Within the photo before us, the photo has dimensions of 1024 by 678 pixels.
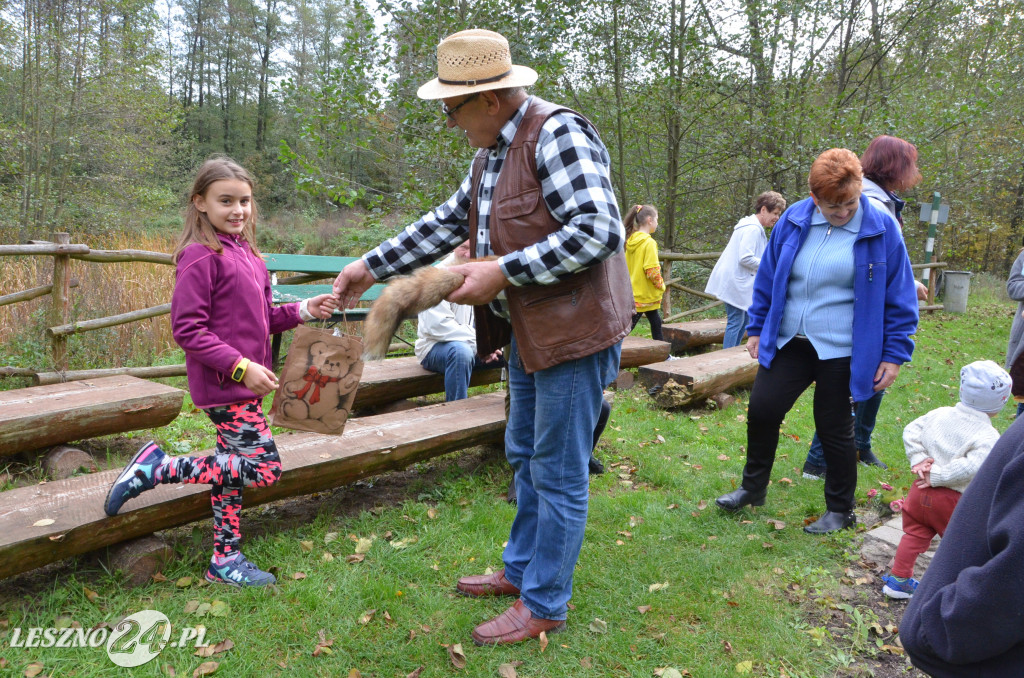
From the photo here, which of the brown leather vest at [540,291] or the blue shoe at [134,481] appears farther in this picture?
the blue shoe at [134,481]

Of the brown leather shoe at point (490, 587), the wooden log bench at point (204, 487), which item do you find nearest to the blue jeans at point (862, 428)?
the wooden log bench at point (204, 487)

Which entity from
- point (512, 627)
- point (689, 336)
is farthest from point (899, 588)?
point (689, 336)

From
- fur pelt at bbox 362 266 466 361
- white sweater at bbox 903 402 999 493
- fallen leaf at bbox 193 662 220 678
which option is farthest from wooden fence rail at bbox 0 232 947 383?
white sweater at bbox 903 402 999 493

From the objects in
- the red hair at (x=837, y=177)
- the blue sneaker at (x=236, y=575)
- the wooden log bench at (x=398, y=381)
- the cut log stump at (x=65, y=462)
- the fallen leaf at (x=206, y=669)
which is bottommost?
the fallen leaf at (x=206, y=669)

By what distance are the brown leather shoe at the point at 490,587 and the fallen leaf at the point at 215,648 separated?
0.96m

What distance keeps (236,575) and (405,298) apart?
166 cm

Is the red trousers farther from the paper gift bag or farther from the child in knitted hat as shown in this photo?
the paper gift bag

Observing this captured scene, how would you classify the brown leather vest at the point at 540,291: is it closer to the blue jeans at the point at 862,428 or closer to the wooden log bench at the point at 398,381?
the wooden log bench at the point at 398,381

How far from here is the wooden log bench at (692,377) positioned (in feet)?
19.8

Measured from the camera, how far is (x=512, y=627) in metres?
2.66

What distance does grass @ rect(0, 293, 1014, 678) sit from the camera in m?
2.62

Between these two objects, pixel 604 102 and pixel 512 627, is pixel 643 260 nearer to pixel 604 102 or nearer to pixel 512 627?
pixel 604 102

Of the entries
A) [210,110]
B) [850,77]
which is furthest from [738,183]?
[210,110]

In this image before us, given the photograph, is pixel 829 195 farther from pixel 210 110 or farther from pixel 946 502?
pixel 210 110
